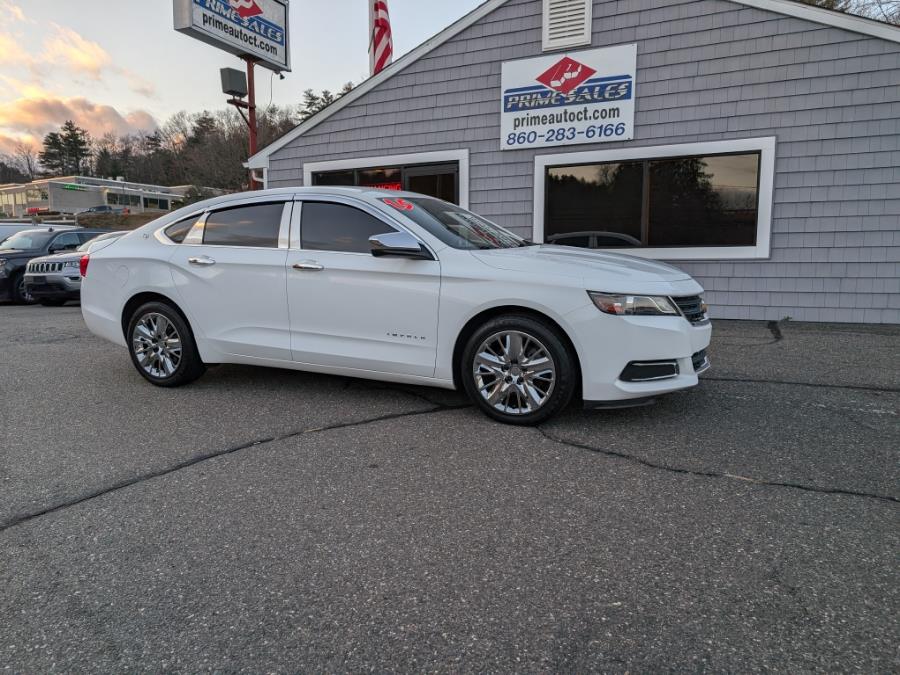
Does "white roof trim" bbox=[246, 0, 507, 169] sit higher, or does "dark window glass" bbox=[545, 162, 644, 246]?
"white roof trim" bbox=[246, 0, 507, 169]

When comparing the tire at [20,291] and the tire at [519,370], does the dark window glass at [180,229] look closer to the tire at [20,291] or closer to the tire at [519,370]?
the tire at [519,370]

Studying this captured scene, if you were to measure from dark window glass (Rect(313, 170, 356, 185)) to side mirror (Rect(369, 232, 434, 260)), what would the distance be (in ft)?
23.1

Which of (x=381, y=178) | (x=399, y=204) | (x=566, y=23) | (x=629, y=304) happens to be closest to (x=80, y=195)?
(x=381, y=178)

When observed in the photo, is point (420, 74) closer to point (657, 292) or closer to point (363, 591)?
point (657, 292)

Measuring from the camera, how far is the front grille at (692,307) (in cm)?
384

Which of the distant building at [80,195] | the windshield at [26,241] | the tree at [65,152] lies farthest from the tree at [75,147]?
the windshield at [26,241]

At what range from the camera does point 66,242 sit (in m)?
13.1

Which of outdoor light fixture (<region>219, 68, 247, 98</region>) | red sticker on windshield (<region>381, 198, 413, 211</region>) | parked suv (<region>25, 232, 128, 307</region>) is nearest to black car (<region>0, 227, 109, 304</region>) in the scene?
parked suv (<region>25, 232, 128, 307</region>)

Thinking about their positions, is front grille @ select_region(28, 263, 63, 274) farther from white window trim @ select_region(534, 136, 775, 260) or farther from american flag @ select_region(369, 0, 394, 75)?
white window trim @ select_region(534, 136, 775, 260)

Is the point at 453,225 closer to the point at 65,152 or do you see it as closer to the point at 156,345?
the point at 156,345

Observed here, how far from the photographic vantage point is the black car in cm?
1226

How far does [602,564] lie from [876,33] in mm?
8295

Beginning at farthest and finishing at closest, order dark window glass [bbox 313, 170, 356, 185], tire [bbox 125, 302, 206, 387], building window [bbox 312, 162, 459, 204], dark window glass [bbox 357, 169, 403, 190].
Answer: dark window glass [bbox 313, 170, 356, 185] < dark window glass [bbox 357, 169, 403, 190] < building window [bbox 312, 162, 459, 204] < tire [bbox 125, 302, 206, 387]

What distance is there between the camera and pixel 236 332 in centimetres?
471
